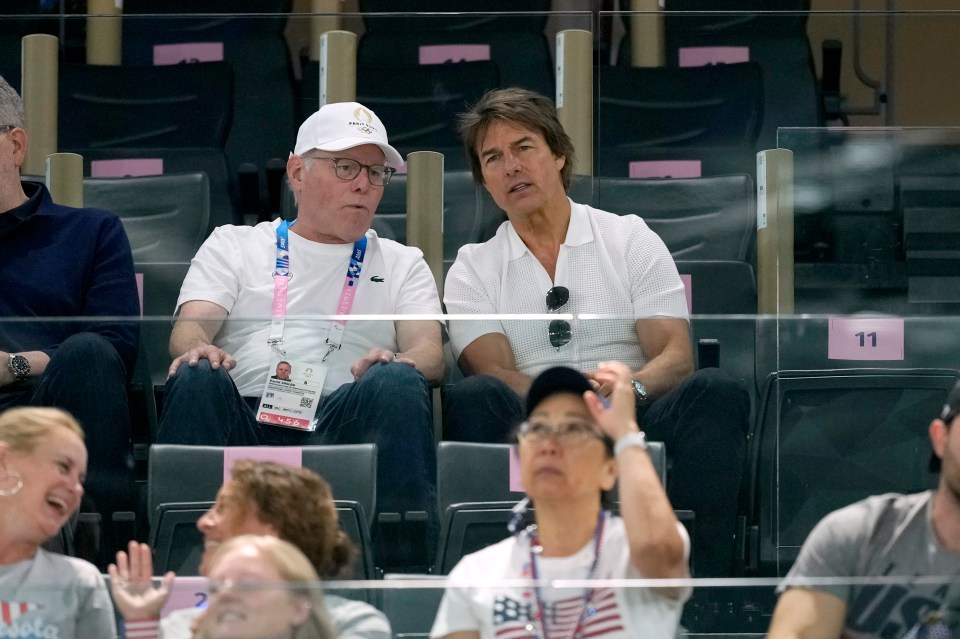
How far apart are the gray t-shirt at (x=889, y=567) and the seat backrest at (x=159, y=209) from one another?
1.95 metres

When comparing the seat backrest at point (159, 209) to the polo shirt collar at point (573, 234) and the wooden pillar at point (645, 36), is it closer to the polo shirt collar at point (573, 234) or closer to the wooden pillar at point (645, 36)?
the polo shirt collar at point (573, 234)

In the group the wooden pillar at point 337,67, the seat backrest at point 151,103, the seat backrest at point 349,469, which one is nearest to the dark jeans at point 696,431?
the seat backrest at point 349,469

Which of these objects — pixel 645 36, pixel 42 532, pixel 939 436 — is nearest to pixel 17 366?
pixel 42 532

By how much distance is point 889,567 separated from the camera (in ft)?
6.56

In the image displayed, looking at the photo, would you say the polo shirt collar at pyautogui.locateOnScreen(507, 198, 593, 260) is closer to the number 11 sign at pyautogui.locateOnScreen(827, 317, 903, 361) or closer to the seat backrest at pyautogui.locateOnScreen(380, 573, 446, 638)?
the number 11 sign at pyautogui.locateOnScreen(827, 317, 903, 361)

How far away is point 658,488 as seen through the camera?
2.12 meters

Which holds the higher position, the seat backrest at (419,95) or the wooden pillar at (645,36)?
the wooden pillar at (645,36)

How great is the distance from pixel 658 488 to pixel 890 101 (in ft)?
→ 6.27

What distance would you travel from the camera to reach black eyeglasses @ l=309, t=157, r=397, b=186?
3.27 meters

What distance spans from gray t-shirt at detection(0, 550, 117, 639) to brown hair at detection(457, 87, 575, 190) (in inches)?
60.3

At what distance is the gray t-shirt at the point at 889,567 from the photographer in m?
1.98

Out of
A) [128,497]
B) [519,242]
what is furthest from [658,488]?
[519,242]

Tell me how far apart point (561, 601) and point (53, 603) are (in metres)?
0.63

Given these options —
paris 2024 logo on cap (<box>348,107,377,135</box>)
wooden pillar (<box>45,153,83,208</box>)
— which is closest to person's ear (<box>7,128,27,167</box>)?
wooden pillar (<box>45,153,83,208</box>)
